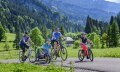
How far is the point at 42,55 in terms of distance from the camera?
28797 mm

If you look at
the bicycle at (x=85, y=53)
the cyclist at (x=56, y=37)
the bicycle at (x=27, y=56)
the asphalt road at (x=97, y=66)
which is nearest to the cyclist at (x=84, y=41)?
the bicycle at (x=85, y=53)

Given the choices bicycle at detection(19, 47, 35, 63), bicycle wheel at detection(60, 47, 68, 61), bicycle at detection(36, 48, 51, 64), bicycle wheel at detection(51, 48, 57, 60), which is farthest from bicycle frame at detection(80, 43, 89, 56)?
bicycle at detection(19, 47, 35, 63)

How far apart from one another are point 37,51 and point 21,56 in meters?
1.53

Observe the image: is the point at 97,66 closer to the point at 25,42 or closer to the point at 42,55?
the point at 42,55

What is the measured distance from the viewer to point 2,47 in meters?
161

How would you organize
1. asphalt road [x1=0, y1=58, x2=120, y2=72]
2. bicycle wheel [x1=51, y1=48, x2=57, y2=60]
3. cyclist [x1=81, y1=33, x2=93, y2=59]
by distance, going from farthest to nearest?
bicycle wheel [x1=51, y1=48, x2=57, y2=60], cyclist [x1=81, y1=33, x2=93, y2=59], asphalt road [x1=0, y1=58, x2=120, y2=72]

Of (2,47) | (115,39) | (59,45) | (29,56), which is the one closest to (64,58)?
(59,45)

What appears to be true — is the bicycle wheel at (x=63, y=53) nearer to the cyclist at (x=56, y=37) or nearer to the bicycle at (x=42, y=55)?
the cyclist at (x=56, y=37)

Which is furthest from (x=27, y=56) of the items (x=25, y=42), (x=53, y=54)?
(x=53, y=54)

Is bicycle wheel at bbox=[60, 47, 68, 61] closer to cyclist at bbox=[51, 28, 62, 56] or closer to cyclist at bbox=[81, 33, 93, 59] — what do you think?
cyclist at bbox=[51, 28, 62, 56]

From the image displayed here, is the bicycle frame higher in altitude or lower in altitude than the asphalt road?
higher

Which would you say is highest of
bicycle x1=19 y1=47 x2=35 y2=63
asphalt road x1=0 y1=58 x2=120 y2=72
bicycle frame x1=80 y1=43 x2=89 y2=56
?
bicycle frame x1=80 y1=43 x2=89 y2=56

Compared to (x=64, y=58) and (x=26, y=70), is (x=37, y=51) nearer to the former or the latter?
(x=64, y=58)

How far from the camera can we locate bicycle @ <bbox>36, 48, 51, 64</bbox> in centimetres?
2792
